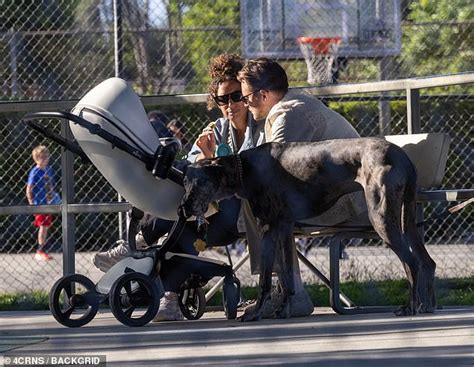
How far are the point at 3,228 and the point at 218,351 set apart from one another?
7.89m

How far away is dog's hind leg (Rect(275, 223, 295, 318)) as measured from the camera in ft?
19.3

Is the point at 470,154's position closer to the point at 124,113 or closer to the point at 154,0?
the point at 154,0

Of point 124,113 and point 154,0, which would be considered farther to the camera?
point 154,0

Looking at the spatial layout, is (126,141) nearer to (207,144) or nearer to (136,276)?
(136,276)

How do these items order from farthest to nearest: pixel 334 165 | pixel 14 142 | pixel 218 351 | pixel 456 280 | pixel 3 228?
pixel 3 228, pixel 14 142, pixel 456 280, pixel 334 165, pixel 218 351

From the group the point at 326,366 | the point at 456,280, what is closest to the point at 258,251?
the point at 326,366

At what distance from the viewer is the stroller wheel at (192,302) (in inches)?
250

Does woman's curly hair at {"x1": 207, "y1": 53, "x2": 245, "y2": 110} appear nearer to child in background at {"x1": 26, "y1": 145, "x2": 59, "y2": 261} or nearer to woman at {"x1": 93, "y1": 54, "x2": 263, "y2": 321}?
woman at {"x1": 93, "y1": 54, "x2": 263, "y2": 321}

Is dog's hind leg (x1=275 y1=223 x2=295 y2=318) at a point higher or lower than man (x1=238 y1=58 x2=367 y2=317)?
lower

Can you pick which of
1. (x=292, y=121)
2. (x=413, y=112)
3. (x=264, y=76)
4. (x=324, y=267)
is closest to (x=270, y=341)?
(x=292, y=121)

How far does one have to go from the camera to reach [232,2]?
13.0m

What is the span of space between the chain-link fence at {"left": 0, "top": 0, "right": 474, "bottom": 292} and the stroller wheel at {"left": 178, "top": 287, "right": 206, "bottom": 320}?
2.91 meters

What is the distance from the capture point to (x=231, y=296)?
6.10m

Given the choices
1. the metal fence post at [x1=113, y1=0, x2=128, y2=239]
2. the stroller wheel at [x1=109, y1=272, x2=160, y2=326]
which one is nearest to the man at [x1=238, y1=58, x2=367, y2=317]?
the stroller wheel at [x1=109, y1=272, x2=160, y2=326]
